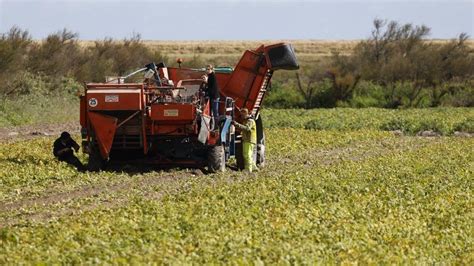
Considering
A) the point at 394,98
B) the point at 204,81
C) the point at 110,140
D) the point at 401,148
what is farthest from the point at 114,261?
the point at 394,98

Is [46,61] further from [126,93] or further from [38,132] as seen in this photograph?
[126,93]

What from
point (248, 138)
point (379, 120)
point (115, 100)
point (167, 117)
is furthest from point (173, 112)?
point (379, 120)

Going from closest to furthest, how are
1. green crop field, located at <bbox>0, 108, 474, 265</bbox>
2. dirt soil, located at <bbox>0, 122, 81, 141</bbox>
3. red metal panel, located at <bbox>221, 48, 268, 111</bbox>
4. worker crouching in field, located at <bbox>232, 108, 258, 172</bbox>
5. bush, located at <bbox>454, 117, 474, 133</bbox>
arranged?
green crop field, located at <bbox>0, 108, 474, 265</bbox> < worker crouching in field, located at <bbox>232, 108, 258, 172</bbox> < red metal panel, located at <bbox>221, 48, 268, 111</bbox> < dirt soil, located at <bbox>0, 122, 81, 141</bbox> < bush, located at <bbox>454, 117, 474, 133</bbox>

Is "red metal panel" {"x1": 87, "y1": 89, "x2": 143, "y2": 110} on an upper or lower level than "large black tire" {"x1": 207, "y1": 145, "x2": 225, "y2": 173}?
upper

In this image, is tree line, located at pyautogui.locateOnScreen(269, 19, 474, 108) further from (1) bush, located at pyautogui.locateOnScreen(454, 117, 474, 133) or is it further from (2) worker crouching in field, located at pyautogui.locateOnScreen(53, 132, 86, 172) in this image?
(2) worker crouching in field, located at pyautogui.locateOnScreen(53, 132, 86, 172)

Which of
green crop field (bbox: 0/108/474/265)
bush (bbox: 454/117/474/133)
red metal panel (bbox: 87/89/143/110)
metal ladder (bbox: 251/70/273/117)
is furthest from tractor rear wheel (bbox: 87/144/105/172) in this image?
bush (bbox: 454/117/474/133)

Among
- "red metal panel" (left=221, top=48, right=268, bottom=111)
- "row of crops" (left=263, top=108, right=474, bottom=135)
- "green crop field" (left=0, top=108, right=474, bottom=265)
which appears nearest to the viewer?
"green crop field" (left=0, top=108, right=474, bottom=265)

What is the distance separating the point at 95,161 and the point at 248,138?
3.50 metres

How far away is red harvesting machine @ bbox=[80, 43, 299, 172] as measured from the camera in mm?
20688

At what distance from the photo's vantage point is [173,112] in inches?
821

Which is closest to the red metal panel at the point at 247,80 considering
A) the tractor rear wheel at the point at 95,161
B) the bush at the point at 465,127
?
the tractor rear wheel at the point at 95,161

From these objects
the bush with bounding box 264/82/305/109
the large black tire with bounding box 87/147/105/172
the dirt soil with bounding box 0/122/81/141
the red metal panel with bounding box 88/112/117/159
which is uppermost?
the red metal panel with bounding box 88/112/117/159

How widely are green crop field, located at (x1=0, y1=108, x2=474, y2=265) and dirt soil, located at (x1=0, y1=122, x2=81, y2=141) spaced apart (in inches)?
213

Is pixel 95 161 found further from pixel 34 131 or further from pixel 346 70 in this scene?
pixel 346 70
